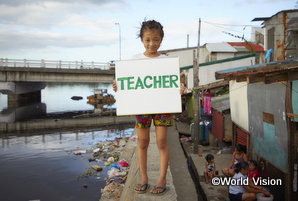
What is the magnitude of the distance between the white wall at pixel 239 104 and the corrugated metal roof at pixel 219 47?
13.8m

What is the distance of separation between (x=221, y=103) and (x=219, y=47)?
12.9 meters

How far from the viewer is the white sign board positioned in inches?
114

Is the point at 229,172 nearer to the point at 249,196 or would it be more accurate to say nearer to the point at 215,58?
the point at 249,196

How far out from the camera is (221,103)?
1152 cm

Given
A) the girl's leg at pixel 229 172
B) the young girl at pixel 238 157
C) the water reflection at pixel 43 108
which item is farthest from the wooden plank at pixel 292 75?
the water reflection at pixel 43 108

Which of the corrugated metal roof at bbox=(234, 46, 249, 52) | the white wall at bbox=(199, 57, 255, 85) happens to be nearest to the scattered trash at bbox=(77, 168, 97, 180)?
the white wall at bbox=(199, 57, 255, 85)

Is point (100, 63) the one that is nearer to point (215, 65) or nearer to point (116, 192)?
point (215, 65)

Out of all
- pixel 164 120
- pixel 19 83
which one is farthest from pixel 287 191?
pixel 19 83

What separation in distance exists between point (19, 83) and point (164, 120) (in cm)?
3122

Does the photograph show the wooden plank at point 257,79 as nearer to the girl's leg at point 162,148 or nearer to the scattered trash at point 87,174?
the girl's leg at point 162,148

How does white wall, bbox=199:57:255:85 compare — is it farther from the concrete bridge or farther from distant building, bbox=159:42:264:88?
the concrete bridge

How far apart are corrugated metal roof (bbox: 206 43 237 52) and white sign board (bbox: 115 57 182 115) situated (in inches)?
813

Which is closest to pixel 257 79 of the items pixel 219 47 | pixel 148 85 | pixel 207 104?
pixel 148 85

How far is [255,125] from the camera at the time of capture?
671cm
